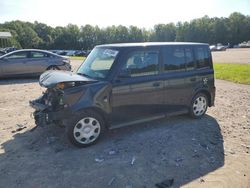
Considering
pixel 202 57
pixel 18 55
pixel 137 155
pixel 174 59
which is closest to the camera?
pixel 137 155

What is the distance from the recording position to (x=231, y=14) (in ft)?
337

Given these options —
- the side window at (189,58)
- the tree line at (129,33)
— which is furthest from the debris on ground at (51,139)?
the tree line at (129,33)

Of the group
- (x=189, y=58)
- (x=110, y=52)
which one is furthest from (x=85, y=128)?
(x=189, y=58)

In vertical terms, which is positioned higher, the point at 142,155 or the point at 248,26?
the point at 248,26

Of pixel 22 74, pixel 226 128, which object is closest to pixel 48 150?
pixel 226 128

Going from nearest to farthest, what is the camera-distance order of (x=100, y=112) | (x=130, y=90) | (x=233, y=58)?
(x=100, y=112)
(x=130, y=90)
(x=233, y=58)

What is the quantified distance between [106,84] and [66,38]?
320ft

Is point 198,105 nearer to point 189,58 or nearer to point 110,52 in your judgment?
point 189,58

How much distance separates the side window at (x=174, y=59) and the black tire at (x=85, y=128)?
1989 mm

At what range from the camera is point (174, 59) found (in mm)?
6285

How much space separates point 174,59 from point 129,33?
105 metres

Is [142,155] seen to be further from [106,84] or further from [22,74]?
[22,74]

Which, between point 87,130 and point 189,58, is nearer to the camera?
point 87,130

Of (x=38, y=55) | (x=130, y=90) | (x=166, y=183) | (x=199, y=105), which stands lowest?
(x=166, y=183)
